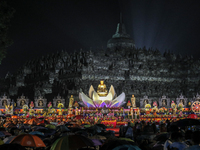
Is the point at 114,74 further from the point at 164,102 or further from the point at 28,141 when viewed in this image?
the point at 28,141

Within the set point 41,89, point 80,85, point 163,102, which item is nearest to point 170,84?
point 163,102


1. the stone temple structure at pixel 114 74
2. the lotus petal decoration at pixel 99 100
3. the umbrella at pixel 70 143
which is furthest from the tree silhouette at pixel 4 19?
the stone temple structure at pixel 114 74

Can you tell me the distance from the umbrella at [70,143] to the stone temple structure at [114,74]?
54.7m

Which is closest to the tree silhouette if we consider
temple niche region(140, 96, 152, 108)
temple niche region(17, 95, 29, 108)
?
temple niche region(17, 95, 29, 108)

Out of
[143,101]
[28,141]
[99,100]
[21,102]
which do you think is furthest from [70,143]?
[143,101]

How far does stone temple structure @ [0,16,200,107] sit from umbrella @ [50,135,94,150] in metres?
54.7

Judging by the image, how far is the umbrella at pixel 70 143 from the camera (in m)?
9.71

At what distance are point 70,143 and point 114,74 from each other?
67112mm

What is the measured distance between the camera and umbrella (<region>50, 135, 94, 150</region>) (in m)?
9.71

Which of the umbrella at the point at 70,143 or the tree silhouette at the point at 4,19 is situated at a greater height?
the tree silhouette at the point at 4,19

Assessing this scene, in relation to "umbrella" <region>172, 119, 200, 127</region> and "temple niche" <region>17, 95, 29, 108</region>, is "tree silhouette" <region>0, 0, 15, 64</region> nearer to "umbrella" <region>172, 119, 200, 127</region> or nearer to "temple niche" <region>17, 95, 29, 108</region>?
"umbrella" <region>172, 119, 200, 127</region>

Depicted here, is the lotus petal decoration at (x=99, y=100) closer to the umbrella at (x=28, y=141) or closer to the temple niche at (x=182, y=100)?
the temple niche at (x=182, y=100)

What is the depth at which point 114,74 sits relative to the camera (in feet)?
252

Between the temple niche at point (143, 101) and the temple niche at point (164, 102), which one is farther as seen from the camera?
the temple niche at point (143, 101)
